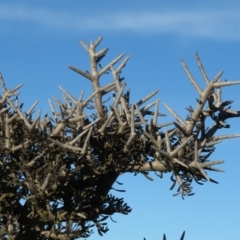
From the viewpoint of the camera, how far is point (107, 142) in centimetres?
920

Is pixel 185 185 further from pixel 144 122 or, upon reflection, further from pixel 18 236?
pixel 18 236

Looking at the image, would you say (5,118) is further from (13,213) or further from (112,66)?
(112,66)

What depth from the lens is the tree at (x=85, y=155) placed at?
28.7 ft

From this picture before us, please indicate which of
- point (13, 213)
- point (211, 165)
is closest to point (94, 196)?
point (13, 213)

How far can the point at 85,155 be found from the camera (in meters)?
8.88

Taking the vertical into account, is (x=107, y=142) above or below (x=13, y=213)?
above

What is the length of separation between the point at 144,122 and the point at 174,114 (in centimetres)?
53

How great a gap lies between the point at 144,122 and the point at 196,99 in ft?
2.71

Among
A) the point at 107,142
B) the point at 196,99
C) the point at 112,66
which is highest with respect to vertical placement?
the point at 112,66

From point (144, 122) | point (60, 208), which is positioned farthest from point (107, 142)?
point (60, 208)

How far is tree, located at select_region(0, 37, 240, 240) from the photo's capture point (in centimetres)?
876

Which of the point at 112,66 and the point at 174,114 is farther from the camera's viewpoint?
the point at 112,66

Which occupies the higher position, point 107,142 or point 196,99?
point 196,99

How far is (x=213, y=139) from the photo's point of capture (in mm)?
9508
